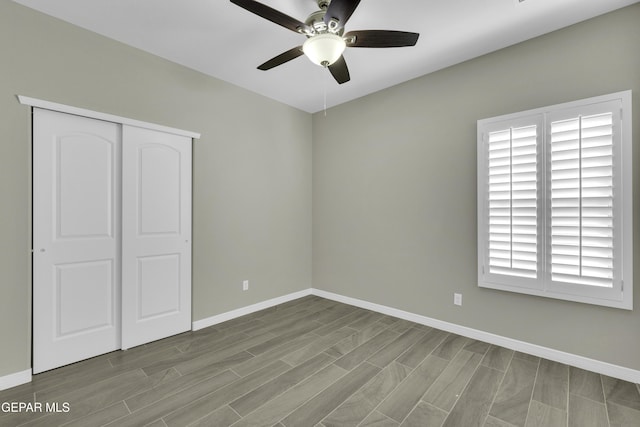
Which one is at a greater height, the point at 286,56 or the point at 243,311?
the point at 286,56

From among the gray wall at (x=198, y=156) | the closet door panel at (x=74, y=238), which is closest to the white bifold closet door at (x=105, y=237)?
the closet door panel at (x=74, y=238)

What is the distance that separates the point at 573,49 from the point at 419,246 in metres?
2.25

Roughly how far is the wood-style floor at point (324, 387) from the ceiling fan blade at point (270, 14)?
8.39ft

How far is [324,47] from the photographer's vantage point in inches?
76.2

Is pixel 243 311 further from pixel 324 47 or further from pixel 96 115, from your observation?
pixel 324 47

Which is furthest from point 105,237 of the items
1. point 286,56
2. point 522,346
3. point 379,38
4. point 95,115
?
point 522,346

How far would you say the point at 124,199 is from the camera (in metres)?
2.74

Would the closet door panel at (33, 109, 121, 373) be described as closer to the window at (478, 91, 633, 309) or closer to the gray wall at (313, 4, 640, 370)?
the gray wall at (313, 4, 640, 370)

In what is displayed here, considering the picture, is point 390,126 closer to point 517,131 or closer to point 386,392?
point 517,131

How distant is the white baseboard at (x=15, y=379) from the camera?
2129mm

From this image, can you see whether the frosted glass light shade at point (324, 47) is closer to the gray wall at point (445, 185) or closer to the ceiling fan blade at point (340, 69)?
the ceiling fan blade at point (340, 69)

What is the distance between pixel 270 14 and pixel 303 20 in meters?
0.73

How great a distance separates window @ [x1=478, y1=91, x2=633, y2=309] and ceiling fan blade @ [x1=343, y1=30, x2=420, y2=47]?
1.40 meters

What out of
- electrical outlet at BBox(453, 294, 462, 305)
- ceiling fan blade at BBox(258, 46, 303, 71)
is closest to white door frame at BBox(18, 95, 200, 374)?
ceiling fan blade at BBox(258, 46, 303, 71)
